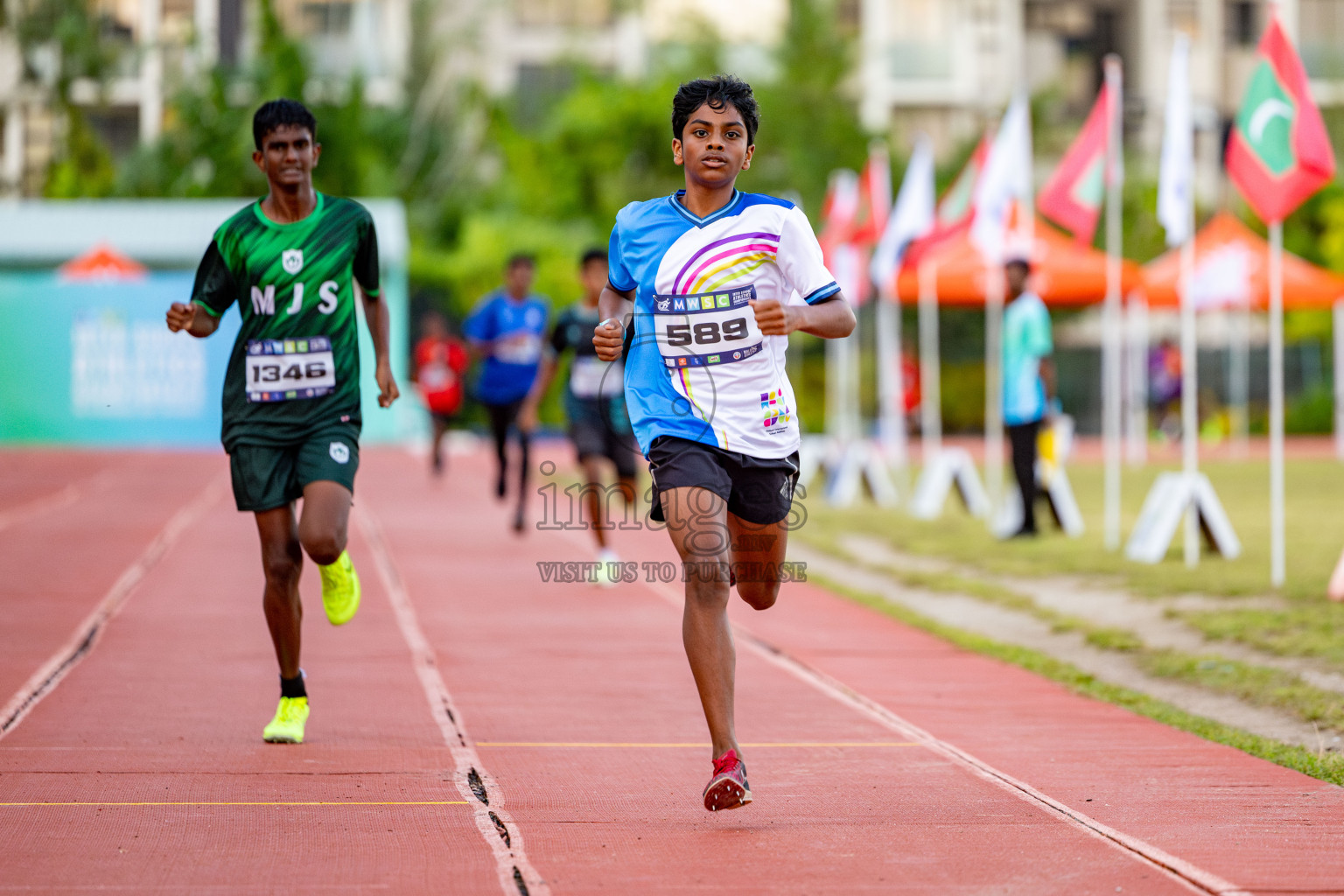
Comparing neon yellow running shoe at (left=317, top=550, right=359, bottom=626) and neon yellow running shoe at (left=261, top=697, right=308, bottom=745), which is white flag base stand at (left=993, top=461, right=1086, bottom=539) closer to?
neon yellow running shoe at (left=317, top=550, right=359, bottom=626)

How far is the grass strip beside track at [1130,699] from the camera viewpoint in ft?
20.4

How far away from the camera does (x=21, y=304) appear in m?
31.9

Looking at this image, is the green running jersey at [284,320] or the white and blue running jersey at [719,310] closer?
the white and blue running jersey at [719,310]

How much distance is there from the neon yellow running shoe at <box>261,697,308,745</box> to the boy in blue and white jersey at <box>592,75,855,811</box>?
175 cm

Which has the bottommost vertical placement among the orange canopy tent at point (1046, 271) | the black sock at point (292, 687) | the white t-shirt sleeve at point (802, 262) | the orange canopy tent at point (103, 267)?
the black sock at point (292, 687)

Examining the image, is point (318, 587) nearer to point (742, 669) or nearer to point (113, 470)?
point (742, 669)

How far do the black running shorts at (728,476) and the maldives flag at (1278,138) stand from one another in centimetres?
692

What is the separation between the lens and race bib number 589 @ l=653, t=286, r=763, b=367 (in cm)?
529

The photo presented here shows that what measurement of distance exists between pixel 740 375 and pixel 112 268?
2350cm

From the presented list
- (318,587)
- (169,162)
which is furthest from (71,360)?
(318,587)

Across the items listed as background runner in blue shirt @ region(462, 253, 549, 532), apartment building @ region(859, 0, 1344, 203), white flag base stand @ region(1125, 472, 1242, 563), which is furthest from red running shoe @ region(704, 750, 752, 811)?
apartment building @ region(859, 0, 1344, 203)

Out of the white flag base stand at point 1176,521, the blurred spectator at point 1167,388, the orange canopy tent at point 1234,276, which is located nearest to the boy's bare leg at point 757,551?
the white flag base stand at point 1176,521

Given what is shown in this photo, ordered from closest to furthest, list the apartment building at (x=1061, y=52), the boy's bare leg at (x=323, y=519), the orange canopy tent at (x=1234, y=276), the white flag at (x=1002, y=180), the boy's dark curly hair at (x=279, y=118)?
the boy's bare leg at (x=323, y=519) → the boy's dark curly hair at (x=279, y=118) → the white flag at (x=1002, y=180) → the orange canopy tent at (x=1234, y=276) → the apartment building at (x=1061, y=52)

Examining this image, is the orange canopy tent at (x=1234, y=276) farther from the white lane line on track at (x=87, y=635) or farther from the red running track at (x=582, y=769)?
the red running track at (x=582, y=769)
